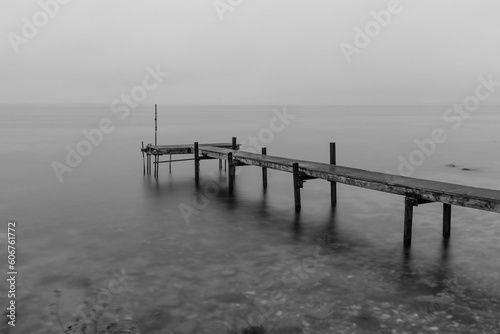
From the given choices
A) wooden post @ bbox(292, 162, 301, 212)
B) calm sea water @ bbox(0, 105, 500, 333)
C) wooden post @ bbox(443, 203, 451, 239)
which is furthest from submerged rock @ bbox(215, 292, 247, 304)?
wooden post @ bbox(292, 162, 301, 212)

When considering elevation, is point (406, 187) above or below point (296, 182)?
above

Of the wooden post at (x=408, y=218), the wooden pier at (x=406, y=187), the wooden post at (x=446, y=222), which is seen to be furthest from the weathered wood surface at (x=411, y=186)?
the wooden post at (x=446, y=222)

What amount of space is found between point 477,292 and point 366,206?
689 cm

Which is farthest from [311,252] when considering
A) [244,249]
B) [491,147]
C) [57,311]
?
[491,147]

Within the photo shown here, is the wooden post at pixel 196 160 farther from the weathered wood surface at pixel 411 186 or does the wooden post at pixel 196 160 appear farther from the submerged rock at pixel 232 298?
the submerged rock at pixel 232 298

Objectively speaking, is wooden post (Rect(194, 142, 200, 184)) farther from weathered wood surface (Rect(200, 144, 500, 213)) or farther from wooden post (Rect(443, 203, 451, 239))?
wooden post (Rect(443, 203, 451, 239))

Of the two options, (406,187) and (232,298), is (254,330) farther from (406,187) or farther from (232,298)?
(406,187)

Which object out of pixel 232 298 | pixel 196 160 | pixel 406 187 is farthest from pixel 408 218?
pixel 196 160

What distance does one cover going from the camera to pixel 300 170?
1441cm

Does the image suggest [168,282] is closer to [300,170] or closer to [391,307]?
[391,307]

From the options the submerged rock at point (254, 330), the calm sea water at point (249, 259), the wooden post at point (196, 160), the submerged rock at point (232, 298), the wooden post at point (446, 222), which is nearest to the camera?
the submerged rock at point (254, 330)

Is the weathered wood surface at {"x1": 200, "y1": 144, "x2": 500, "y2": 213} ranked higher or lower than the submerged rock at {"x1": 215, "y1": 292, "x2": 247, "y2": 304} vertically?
higher

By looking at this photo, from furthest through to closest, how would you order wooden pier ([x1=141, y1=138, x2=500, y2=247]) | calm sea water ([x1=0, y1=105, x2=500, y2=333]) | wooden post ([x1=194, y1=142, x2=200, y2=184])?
wooden post ([x1=194, y1=142, x2=200, y2=184])
wooden pier ([x1=141, y1=138, x2=500, y2=247])
calm sea water ([x1=0, y1=105, x2=500, y2=333])

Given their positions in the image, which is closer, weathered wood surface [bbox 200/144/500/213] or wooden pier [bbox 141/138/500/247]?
weathered wood surface [bbox 200/144/500/213]
